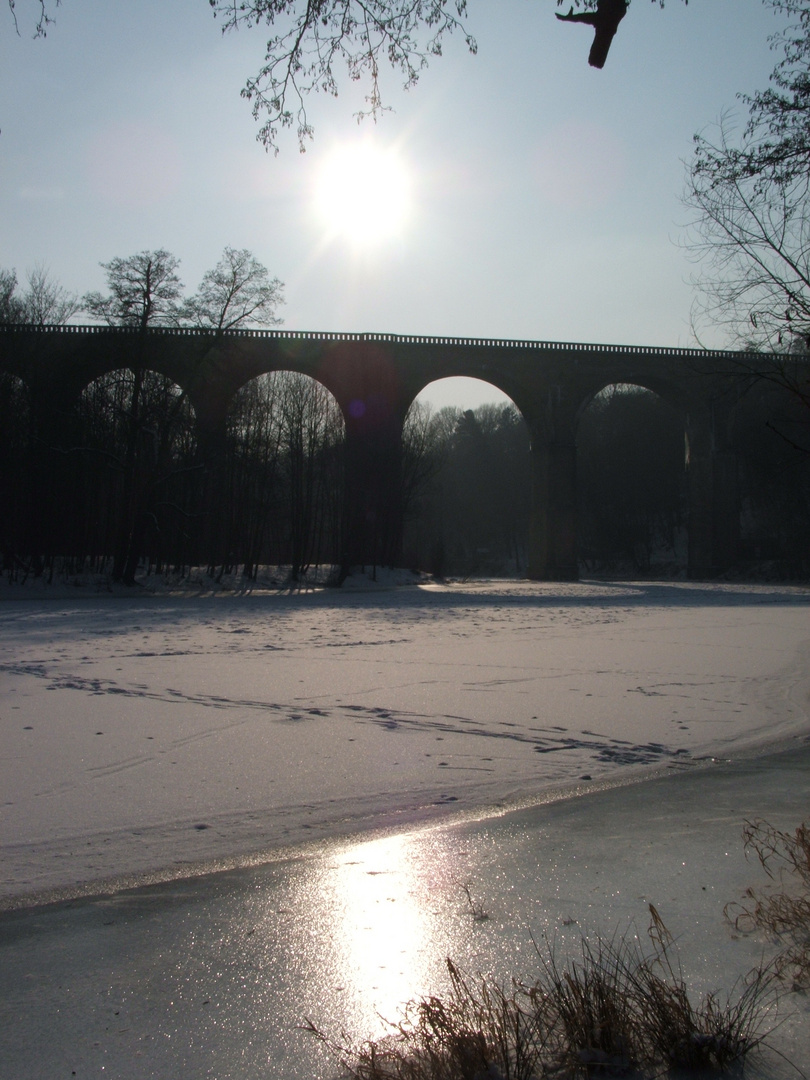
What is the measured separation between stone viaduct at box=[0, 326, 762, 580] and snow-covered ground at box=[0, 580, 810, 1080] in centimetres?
2126

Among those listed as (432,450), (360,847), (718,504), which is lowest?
(360,847)

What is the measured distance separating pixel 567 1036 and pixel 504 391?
122ft

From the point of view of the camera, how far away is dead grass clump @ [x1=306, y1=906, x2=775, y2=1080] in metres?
1.77

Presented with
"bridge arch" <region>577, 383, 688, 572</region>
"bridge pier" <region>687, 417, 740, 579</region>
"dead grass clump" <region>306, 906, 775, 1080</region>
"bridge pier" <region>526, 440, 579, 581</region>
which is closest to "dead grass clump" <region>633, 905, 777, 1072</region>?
"dead grass clump" <region>306, 906, 775, 1080</region>

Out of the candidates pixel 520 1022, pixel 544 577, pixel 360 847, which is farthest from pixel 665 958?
pixel 544 577

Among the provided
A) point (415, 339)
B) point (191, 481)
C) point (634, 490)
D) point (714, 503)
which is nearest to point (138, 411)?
point (191, 481)

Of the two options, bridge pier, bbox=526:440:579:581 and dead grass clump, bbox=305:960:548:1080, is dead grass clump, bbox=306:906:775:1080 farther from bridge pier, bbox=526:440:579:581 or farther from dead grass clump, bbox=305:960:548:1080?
bridge pier, bbox=526:440:579:581

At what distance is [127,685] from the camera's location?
710 cm

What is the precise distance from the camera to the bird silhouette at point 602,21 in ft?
10.0

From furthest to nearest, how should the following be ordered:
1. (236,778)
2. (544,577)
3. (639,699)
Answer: (544,577) < (639,699) < (236,778)

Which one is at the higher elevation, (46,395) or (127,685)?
(46,395)

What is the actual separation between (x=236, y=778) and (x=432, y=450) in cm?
3782

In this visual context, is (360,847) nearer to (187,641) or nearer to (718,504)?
(187,641)

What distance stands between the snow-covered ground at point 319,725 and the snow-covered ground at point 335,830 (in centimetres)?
3
